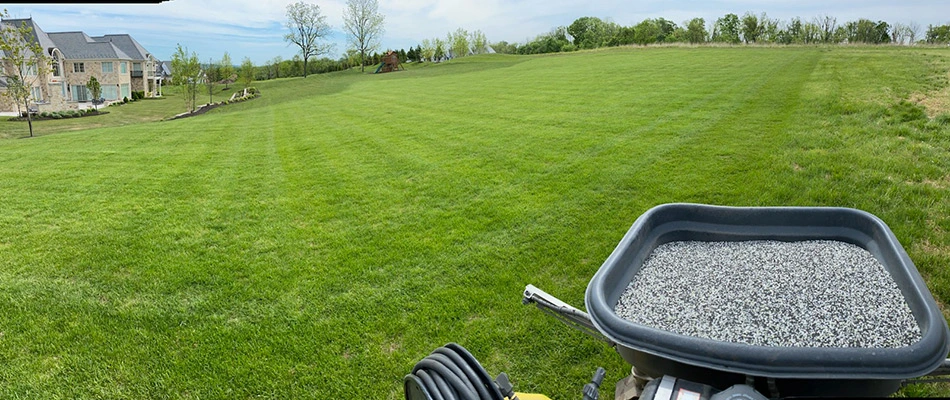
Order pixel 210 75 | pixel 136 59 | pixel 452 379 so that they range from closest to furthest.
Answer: pixel 452 379, pixel 210 75, pixel 136 59

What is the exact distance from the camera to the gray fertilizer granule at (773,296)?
1694 millimetres

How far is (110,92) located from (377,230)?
38357 mm

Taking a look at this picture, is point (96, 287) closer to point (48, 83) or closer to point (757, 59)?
point (757, 59)

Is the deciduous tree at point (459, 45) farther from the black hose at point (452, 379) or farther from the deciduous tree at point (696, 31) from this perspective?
the black hose at point (452, 379)

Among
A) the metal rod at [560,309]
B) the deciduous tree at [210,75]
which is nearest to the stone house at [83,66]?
the deciduous tree at [210,75]

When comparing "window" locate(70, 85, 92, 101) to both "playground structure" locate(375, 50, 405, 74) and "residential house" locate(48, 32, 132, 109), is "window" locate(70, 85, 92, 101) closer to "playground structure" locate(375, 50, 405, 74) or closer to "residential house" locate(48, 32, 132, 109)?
→ "residential house" locate(48, 32, 132, 109)

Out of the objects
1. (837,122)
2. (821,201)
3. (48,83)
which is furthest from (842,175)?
(48,83)

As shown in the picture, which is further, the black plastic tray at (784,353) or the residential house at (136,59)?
the residential house at (136,59)

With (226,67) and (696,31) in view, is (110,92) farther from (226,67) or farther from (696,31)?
(696,31)

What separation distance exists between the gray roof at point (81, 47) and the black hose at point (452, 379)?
40.6 meters

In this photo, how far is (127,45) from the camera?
122 feet

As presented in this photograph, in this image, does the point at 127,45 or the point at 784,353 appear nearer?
the point at 784,353

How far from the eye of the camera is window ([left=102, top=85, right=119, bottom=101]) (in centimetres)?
3404

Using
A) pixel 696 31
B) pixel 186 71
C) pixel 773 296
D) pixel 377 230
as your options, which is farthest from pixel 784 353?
pixel 696 31
